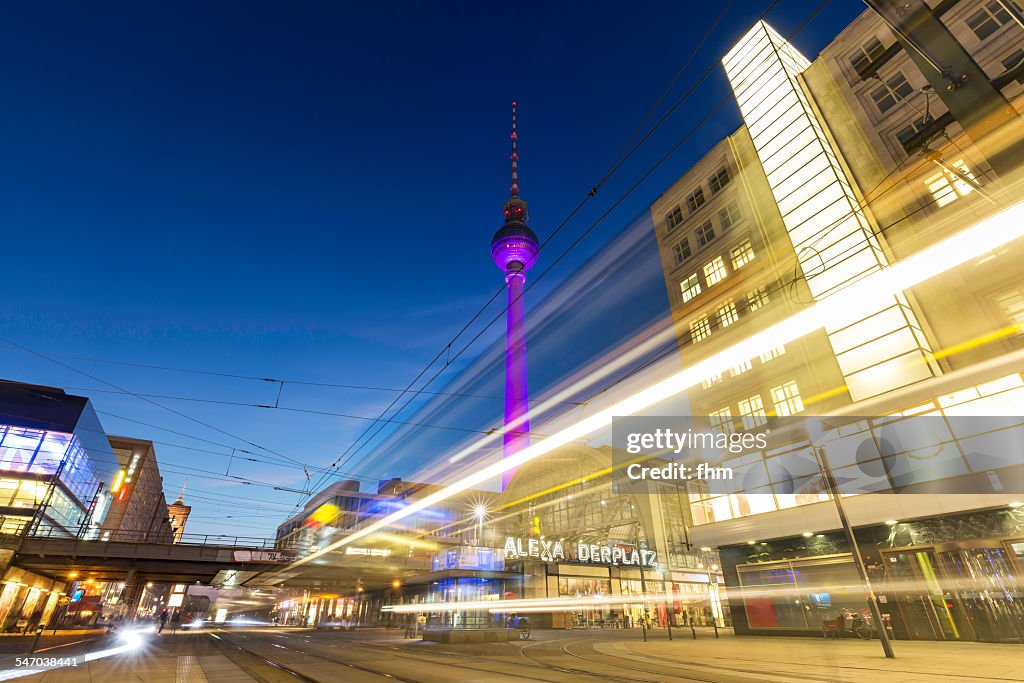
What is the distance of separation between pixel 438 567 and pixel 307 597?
162 ft

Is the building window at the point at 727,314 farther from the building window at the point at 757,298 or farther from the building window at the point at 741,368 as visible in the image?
the building window at the point at 741,368

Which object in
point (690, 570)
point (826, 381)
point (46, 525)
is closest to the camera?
point (826, 381)

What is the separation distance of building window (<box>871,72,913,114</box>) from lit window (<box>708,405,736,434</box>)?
1788 centimetres

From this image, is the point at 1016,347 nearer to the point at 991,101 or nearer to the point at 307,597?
the point at 991,101

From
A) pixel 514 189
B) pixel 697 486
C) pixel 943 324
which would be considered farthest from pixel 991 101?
pixel 514 189

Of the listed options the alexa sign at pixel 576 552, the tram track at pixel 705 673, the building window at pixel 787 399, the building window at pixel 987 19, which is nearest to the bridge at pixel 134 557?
the alexa sign at pixel 576 552

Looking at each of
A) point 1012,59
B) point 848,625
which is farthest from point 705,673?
point 1012,59

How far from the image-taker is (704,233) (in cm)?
3125

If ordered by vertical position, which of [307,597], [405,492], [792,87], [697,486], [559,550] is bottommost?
[307,597]

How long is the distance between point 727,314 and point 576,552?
1145 inches

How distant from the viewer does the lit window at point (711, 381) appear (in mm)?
27000

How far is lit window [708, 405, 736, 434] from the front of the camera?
25653 mm

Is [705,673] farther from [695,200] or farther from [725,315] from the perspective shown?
[695,200]

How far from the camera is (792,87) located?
2655cm
